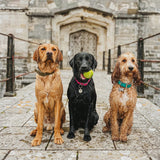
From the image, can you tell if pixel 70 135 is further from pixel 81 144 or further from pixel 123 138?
pixel 123 138

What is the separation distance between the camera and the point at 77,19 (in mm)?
10742

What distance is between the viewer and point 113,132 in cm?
230

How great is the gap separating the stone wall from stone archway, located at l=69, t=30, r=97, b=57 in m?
1.16

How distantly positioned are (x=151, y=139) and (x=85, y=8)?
9.39 m

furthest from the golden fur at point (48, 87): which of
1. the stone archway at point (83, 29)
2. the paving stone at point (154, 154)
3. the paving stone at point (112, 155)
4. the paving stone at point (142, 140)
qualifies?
the stone archway at point (83, 29)

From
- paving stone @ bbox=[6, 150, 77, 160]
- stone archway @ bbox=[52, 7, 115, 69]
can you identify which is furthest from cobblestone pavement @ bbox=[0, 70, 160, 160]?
stone archway @ bbox=[52, 7, 115, 69]

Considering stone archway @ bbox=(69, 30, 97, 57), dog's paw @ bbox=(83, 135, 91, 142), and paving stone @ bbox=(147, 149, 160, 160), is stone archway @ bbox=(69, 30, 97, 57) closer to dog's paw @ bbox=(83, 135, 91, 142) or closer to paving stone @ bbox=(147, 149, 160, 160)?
dog's paw @ bbox=(83, 135, 91, 142)

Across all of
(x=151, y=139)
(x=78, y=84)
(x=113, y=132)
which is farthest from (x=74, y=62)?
(x=151, y=139)

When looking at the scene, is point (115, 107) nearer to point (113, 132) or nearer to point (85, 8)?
point (113, 132)

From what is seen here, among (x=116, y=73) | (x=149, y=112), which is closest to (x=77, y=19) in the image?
(x=149, y=112)

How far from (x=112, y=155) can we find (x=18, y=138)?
1.19 meters

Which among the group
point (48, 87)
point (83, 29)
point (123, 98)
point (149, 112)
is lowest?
point (149, 112)

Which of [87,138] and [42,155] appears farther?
[87,138]

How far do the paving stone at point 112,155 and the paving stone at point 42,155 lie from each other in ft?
0.36
